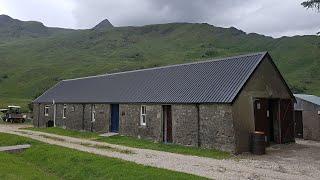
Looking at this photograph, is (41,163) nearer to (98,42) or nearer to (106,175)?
(106,175)

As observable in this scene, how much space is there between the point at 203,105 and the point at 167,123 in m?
4.03

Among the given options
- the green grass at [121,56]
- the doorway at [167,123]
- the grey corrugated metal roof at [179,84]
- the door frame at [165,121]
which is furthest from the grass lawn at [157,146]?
the green grass at [121,56]

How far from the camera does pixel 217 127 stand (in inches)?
914

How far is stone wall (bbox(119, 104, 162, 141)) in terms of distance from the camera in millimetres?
27828

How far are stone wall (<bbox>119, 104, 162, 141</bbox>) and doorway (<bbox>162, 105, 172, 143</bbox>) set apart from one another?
280 millimetres

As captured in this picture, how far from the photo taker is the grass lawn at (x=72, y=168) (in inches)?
572

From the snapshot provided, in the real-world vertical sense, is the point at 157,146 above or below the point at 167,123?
below

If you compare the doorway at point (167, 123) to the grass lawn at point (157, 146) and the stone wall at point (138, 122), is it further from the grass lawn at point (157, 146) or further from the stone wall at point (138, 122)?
the grass lawn at point (157, 146)

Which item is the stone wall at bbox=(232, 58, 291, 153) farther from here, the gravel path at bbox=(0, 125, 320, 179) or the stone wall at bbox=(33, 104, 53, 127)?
the stone wall at bbox=(33, 104, 53, 127)

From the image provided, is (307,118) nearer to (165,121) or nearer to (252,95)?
(252,95)

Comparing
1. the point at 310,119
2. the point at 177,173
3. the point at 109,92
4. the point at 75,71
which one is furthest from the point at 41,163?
the point at 75,71

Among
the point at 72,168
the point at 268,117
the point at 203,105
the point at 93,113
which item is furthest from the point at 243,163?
the point at 93,113

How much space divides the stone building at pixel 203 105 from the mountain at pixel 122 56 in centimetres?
4963

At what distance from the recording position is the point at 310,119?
3055 centimetres
